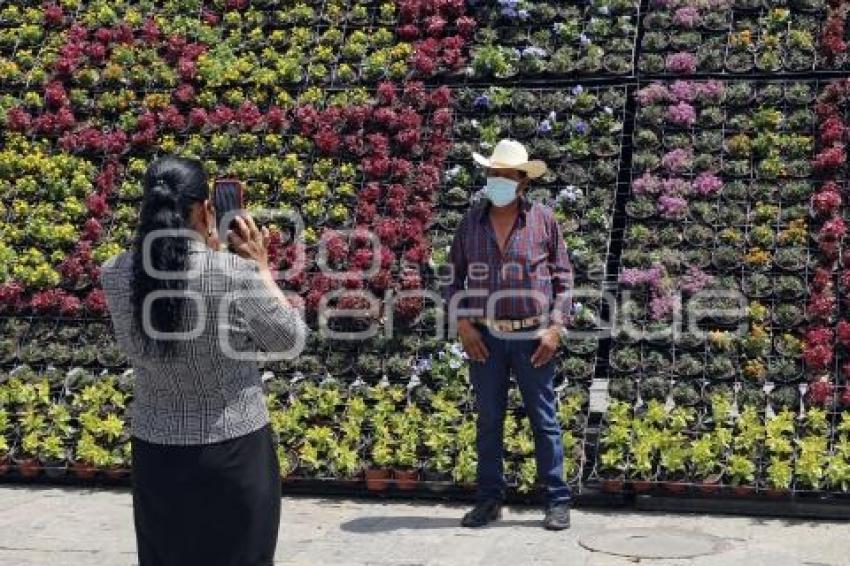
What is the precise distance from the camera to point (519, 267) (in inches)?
305

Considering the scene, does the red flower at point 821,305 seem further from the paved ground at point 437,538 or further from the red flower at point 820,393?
the paved ground at point 437,538

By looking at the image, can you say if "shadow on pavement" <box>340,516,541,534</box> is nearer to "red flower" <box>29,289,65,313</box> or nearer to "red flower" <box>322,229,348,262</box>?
"red flower" <box>322,229,348,262</box>

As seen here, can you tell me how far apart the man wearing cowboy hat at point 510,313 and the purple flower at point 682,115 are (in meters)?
2.64

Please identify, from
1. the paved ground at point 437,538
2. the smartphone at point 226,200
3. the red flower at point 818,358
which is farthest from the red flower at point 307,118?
the smartphone at point 226,200

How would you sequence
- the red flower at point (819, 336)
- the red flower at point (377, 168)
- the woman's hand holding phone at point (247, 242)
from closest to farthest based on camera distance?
the woman's hand holding phone at point (247, 242), the red flower at point (819, 336), the red flower at point (377, 168)

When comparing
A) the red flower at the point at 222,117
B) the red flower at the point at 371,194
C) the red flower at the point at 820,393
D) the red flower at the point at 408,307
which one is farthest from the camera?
the red flower at the point at 222,117

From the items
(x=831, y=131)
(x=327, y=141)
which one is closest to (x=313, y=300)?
(x=327, y=141)

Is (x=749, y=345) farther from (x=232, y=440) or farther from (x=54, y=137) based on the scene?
(x=54, y=137)

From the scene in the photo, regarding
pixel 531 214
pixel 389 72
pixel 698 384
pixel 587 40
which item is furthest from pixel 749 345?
pixel 389 72

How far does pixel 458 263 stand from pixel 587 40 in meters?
3.65

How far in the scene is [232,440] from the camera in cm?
455

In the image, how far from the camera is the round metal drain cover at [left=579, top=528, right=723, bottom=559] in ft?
23.5

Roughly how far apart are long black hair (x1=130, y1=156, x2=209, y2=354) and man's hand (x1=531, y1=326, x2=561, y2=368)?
3.49 metres

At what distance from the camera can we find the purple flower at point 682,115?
1019 cm
